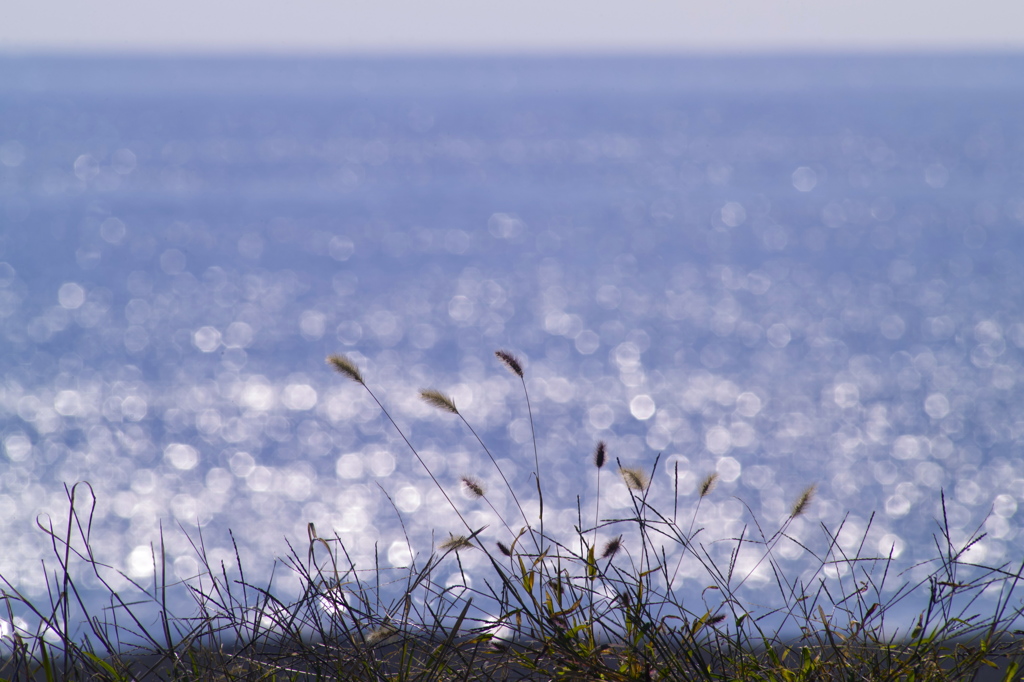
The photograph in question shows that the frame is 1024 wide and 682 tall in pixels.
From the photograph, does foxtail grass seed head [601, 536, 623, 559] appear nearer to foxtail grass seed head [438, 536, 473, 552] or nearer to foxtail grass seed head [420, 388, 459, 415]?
foxtail grass seed head [438, 536, 473, 552]

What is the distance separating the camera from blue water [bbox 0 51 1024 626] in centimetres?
766

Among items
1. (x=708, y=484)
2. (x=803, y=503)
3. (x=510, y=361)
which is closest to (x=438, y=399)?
(x=510, y=361)

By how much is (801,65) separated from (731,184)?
62.4 m

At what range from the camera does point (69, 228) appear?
24.0 m

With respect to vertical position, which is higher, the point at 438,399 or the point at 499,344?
the point at 499,344

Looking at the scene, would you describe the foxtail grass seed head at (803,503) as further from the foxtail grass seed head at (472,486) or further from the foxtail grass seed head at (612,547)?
the foxtail grass seed head at (472,486)

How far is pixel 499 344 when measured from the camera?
12.8 meters

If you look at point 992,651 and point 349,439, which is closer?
point 992,651

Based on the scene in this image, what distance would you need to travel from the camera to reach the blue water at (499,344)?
766cm

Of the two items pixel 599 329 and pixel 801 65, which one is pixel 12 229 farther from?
Answer: pixel 801 65

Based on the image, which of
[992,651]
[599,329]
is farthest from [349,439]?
[992,651]

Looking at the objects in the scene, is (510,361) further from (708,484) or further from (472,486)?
(708,484)

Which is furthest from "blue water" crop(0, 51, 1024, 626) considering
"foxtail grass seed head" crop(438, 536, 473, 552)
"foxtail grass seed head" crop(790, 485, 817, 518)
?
"foxtail grass seed head" crop(790, 485, 817, 518)

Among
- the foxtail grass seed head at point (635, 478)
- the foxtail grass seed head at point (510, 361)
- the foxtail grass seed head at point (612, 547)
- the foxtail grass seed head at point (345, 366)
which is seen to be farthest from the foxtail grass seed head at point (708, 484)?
the foxtail grass seed head at point (345, 366)
